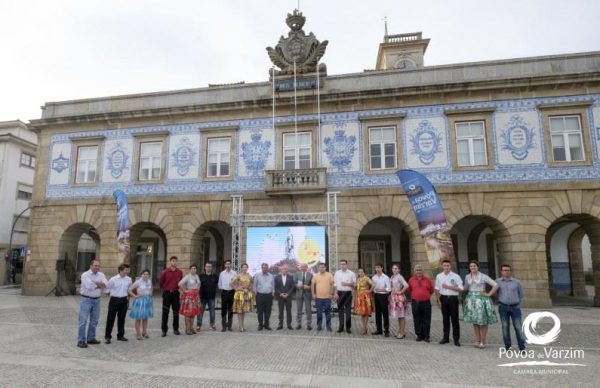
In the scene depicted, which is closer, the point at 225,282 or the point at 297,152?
the point at 225,282

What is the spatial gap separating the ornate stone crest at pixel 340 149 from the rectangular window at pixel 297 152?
88cm

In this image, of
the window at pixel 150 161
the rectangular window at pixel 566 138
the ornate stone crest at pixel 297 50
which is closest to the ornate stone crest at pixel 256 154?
the ornate stone crest at pixel 297 50

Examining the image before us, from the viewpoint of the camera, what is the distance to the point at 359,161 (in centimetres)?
1592

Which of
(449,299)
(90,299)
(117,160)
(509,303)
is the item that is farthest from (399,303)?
(117,160)

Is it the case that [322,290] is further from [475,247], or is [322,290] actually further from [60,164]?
[60,164]

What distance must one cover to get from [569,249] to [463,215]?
8.90 metres

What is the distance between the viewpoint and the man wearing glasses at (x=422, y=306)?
8359 millimetres

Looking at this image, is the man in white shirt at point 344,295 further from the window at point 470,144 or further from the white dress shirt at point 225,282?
the window at point 470,144

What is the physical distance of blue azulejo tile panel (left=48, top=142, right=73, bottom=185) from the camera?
727 inches

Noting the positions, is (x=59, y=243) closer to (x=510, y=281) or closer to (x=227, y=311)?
(x=227, y=311)

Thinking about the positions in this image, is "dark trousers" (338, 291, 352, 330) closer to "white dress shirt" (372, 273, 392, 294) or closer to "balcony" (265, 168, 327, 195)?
"white dress shirt" (372, 273, 392, 294)

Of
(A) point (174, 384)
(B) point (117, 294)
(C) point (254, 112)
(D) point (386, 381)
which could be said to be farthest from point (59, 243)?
(D) point (386, 381)

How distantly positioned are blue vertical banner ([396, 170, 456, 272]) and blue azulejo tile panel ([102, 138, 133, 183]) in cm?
1266

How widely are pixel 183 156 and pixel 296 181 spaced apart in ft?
17.8
